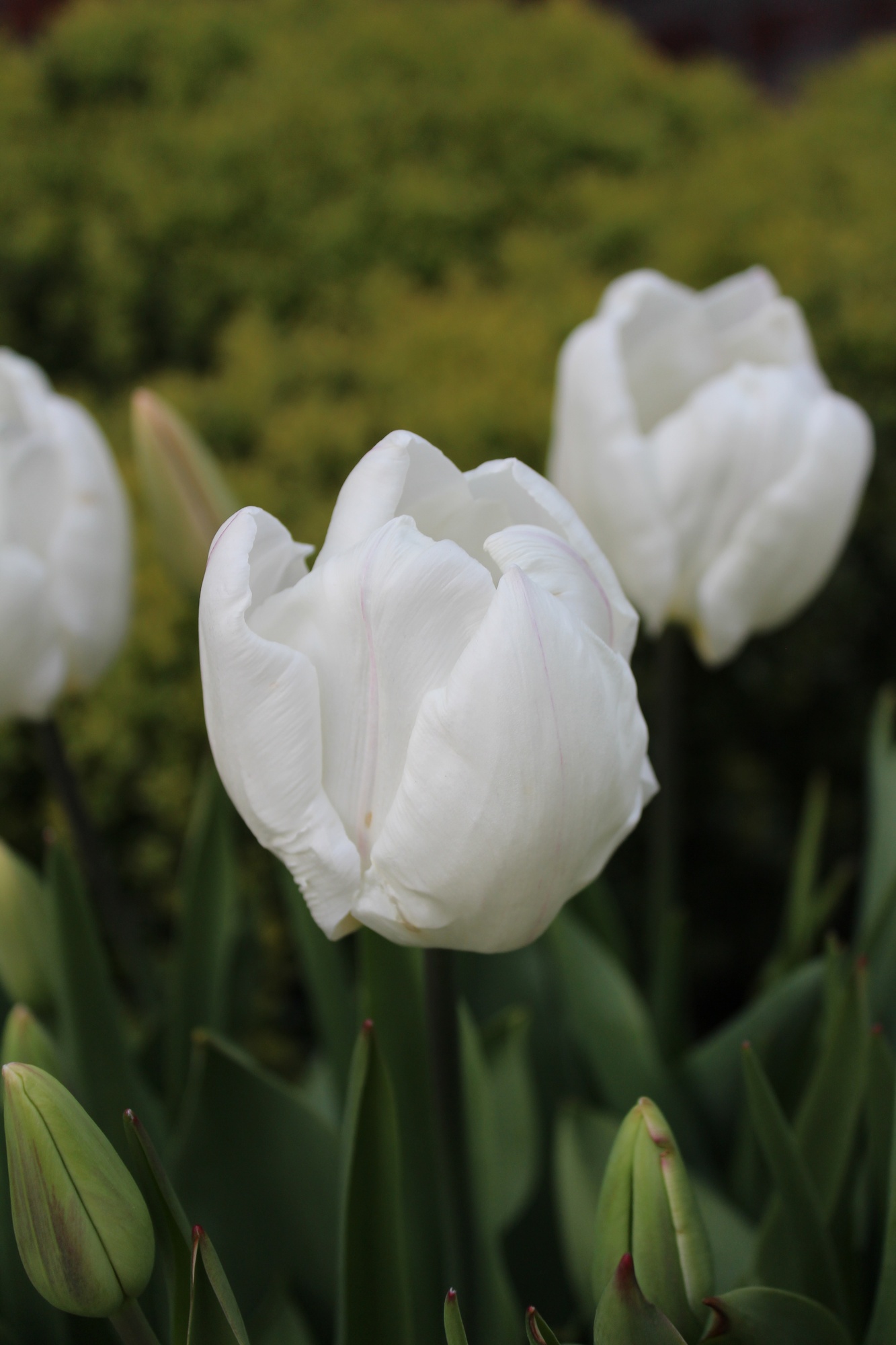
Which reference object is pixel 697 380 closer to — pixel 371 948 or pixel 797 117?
pixel 371 948

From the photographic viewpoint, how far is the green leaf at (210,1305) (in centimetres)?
44

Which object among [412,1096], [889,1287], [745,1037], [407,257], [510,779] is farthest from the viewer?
[407,257]

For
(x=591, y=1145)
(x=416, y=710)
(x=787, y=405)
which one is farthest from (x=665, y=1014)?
(x=416, y=710)

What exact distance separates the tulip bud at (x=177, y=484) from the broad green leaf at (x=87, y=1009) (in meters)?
0.24

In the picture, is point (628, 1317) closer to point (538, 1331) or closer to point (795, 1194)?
point (538, 1331)

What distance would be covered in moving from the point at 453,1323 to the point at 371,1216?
0.36 feet

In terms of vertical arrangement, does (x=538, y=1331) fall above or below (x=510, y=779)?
below

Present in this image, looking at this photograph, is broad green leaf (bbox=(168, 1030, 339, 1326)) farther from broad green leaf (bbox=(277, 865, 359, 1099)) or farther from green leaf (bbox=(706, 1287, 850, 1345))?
green leaf (bbox=(706, 1287, 850, 1345))

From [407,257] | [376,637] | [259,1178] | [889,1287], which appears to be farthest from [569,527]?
[407,257]

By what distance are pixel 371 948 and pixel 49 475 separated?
0.36 metres

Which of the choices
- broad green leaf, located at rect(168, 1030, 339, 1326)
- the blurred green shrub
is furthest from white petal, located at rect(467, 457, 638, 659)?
the blurred green shrub

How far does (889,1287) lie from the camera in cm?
54

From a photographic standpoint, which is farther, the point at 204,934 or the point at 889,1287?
the point at 204,934

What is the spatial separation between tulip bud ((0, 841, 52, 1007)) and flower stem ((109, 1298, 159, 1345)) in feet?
0.85
